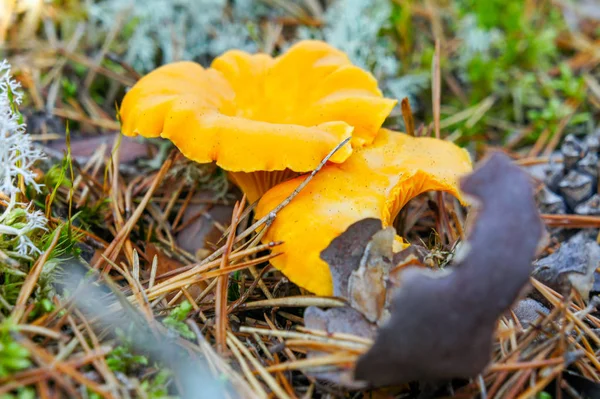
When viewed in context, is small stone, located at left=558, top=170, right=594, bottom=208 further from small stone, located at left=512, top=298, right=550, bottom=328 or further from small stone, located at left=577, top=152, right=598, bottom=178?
small stone, located at left=512, top=298, right=550, bottom=328

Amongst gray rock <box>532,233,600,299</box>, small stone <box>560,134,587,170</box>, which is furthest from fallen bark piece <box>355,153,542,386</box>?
small stone <box>560,134,587,170</box>

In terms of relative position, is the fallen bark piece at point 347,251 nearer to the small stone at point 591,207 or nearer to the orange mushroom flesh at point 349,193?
the orange mushroom flesh at point 349,193

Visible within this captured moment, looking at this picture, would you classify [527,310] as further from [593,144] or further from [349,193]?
[593,144]

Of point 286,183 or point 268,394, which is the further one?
point 286,183

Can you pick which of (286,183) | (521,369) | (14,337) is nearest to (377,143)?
(286,183)

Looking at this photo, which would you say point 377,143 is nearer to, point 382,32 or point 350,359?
point 350,359

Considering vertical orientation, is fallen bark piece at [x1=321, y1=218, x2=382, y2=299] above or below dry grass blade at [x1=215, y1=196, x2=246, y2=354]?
above
